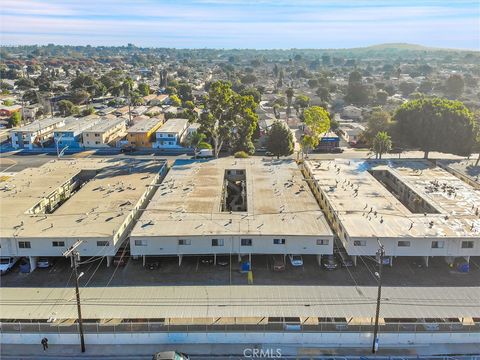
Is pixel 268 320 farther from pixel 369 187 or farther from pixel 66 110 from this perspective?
pixel 66 110

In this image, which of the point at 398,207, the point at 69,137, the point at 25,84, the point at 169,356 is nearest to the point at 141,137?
the point at 69,137

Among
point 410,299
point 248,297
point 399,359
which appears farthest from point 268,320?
point 410,299

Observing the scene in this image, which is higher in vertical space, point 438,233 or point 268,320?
point 438,233

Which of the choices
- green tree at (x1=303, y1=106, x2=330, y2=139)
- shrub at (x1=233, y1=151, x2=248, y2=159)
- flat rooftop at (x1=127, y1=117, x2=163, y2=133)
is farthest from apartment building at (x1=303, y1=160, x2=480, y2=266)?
flat rooftop at (x1=127, y1=117, x2=163, y2=133)

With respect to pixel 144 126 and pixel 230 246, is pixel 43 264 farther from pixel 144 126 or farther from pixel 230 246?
pixel 144 126

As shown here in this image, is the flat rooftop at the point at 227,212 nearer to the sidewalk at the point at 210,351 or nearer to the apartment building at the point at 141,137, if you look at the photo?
the sidewalk at the point at 210,351

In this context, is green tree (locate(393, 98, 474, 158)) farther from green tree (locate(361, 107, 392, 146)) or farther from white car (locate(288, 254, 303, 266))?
white car (locate(288, 254, 303, 266))

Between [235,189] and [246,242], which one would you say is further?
[235,189]
